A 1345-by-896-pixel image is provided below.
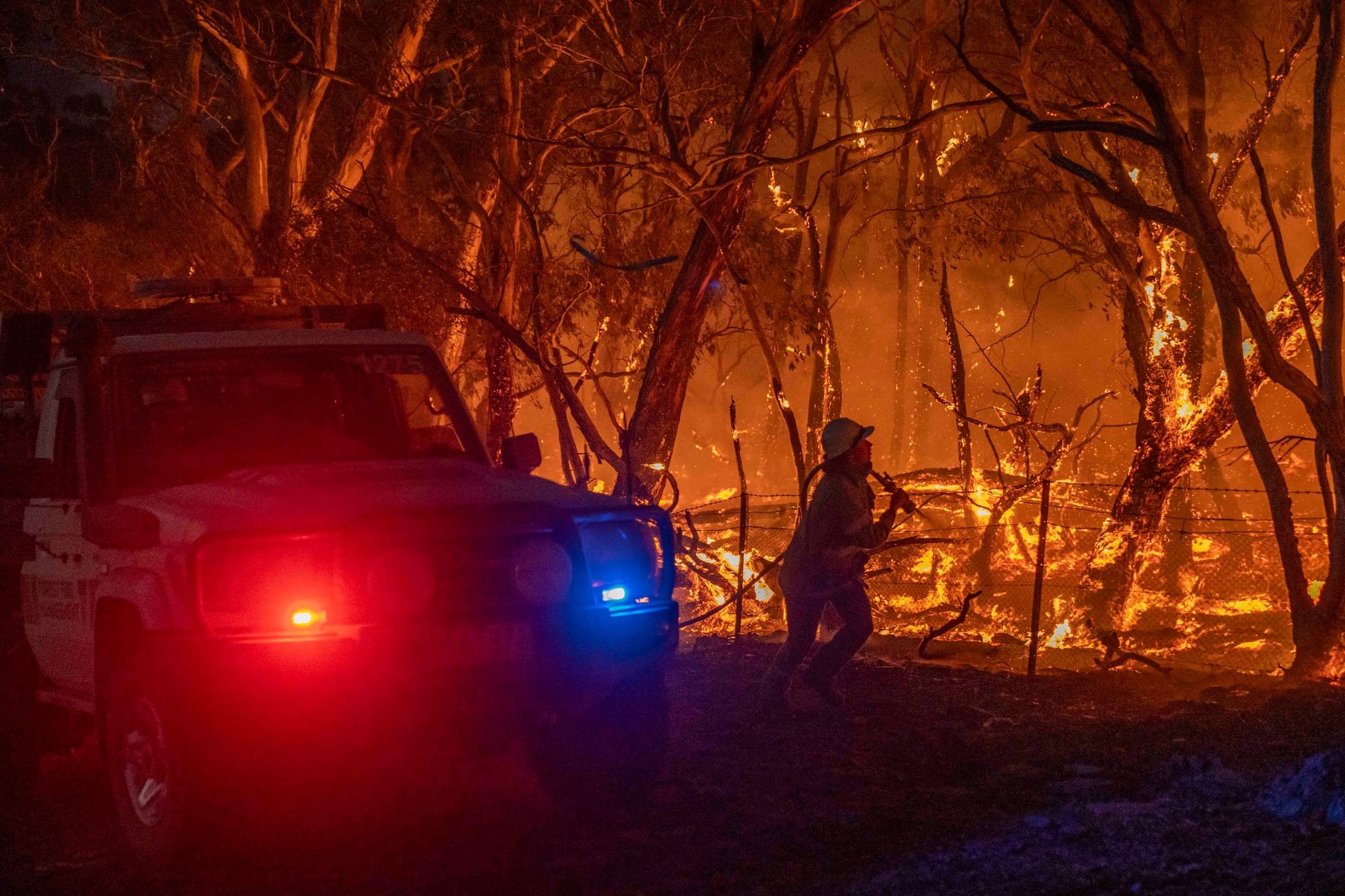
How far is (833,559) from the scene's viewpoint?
25.1 feet

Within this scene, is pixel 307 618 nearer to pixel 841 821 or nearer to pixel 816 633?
pixel 841 821

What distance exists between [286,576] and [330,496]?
1.32ft

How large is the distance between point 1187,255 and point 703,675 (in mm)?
13207

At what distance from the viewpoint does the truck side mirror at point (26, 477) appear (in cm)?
561

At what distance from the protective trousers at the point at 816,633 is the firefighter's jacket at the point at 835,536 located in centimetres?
7

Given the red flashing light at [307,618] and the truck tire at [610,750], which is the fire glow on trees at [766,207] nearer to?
the truck tire at [610,750]

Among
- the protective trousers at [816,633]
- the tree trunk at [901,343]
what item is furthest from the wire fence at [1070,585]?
the tree trunk at [901,343]

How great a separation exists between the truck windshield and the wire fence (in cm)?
589

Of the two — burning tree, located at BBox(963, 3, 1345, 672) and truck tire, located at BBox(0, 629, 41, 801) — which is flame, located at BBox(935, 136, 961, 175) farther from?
truck tire, located at BBox(0, 629, 41, 801)

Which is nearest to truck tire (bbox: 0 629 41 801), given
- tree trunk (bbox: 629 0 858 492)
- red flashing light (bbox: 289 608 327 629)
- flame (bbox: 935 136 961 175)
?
red flashing light (bbox: 289 608 327 629)

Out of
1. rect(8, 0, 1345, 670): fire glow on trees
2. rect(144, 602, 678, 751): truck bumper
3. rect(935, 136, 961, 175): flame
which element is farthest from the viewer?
rect(935, 136, 961, 175): flame

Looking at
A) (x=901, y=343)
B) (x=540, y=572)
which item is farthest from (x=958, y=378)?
(x=540, y=572)

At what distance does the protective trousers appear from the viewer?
25.4 feet

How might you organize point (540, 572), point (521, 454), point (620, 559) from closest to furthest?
point (540, 572), point (620, 559), point (521, 454)
